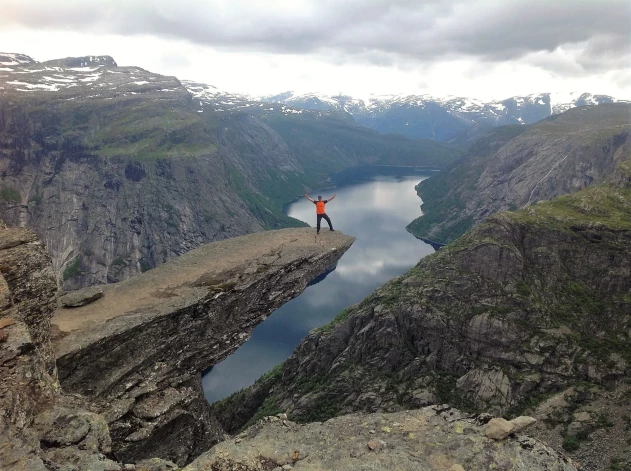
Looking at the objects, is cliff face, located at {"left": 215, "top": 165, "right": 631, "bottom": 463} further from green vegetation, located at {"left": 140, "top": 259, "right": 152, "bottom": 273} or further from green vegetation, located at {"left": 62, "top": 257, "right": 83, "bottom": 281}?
green vegetation, located at {"left": 62, "top": 257, "right": 83, "bottom": 281}

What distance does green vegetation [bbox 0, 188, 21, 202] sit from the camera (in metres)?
173

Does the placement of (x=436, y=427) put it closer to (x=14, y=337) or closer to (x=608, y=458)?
(x=14, y=337)

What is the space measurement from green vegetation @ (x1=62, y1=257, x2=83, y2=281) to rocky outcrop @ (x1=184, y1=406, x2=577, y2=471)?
580ft

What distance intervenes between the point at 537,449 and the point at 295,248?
2496cm

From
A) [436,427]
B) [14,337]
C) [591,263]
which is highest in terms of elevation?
[14,337]

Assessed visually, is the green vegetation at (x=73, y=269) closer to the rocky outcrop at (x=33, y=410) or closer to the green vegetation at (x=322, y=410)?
the green vegetation at (x=322, y=410)

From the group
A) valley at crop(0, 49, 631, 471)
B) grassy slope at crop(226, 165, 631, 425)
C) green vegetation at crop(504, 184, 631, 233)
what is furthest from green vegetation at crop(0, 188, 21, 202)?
green vegetation at crop(504, 184, 631, 233)

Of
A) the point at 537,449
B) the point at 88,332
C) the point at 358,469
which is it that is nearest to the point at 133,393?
the point at 88,332

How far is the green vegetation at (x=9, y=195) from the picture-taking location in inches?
6811

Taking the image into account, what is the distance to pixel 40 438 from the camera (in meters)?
15.8

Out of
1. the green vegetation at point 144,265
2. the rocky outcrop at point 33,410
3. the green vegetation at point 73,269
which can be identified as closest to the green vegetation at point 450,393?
the rocky outcrop at point 33,410

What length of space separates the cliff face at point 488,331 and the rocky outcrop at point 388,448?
58379mm

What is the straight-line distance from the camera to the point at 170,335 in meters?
28.9

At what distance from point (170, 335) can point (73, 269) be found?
554 ft
